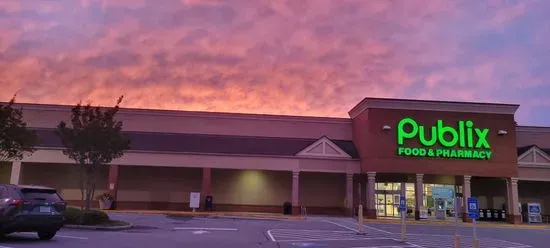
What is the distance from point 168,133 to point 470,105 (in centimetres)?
2501

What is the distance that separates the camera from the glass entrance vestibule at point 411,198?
1654 inches

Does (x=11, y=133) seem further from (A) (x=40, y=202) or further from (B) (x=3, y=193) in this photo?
(A) (x=40, y=202)

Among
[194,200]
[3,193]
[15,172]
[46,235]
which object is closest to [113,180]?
[194,200]

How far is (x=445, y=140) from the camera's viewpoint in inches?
1521

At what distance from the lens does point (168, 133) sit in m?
42.9

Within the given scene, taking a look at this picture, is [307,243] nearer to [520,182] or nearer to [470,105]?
[470,105]

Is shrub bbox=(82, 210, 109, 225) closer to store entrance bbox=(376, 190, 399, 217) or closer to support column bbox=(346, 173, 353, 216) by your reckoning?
support column bbox=(346, 173, 353, 216)

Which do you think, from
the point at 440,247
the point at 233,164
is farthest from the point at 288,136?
the point at 440,247

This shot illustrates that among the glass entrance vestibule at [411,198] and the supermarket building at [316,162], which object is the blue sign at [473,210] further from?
the glass entrance vestibule at [411,198]

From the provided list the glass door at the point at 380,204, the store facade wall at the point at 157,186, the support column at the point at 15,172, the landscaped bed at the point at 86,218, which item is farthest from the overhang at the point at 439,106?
the support column at the point at 15,172

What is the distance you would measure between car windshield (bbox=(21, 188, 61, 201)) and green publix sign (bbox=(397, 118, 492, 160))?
28.4 m

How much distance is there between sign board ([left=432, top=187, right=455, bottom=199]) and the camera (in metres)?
42.5

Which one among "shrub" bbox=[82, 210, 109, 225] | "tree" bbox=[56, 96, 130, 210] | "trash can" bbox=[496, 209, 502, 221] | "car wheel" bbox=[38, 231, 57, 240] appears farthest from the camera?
"trash can" bbox=[496, 209, 502, 221]

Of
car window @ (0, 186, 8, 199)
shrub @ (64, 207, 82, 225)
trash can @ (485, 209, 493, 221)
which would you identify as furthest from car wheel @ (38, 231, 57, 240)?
trash can @ (485, 209, 493, 221)
